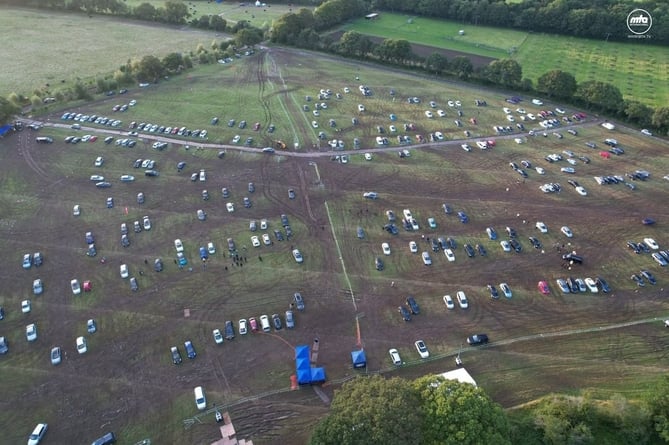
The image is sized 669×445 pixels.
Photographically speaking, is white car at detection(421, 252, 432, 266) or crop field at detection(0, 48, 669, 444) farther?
white car at detection(421, 252, 432, 266)

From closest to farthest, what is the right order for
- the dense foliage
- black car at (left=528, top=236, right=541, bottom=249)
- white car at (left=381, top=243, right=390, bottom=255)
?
1. white car at (left=381, top=243, right=390, bottom=255)
2. black car at (left=528, top=236, right=541, bottom=249)
3. the dense foliage

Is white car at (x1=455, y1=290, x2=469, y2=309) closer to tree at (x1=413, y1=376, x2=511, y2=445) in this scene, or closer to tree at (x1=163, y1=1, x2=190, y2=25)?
tree at (x1=413, y1=376, x2=511, y2=445)

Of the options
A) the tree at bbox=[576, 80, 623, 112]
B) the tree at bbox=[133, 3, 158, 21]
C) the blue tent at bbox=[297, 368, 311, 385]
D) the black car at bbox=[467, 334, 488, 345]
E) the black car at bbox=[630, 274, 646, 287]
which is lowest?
the blue tent at bbox=[297, 368, 311, 385]

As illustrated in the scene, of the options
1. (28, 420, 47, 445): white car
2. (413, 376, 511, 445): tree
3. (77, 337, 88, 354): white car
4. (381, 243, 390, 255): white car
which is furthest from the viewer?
(381, 243, 390, 255): white car

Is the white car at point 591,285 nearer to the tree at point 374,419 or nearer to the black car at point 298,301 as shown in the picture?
the tree at point 374,419

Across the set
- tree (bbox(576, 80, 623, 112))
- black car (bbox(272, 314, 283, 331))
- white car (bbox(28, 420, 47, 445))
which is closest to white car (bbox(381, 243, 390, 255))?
black car (bbox(272, 314, 283, 331))

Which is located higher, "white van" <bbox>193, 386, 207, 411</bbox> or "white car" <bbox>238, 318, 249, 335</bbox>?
"white car" <bbox>238, 318, 249, 335</bbox>
